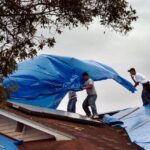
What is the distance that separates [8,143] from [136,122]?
13.7 ft

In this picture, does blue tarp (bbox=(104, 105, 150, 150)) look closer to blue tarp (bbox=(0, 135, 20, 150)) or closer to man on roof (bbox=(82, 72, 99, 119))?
man on roof (bbox=(82, 72, 99, 119))

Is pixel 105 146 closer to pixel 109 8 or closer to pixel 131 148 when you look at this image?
pixel 131 148

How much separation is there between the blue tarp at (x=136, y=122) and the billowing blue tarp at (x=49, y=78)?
131 centimetres

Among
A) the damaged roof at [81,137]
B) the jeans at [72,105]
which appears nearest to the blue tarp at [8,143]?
the damaged roof at [81,137]

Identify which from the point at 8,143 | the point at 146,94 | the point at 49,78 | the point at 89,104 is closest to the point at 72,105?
the point at 89,104

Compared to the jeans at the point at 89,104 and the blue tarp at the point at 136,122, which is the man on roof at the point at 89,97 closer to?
the jeans at the point at 89,104

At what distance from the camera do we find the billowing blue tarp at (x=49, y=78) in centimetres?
1733

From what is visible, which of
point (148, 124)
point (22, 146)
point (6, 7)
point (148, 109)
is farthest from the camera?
point (148, 109)

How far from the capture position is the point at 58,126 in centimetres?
1448

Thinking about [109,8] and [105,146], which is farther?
[105,146]

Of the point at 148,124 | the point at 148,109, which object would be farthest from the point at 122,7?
the point at 148,109

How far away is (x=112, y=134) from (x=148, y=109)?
6.76ft

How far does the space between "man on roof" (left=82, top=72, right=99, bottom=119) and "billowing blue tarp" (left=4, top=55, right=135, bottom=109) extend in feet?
0.77

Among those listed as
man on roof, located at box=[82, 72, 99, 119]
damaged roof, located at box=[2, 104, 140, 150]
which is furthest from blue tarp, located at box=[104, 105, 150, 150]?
man on roof, located at box=[82, 72, 99, 119]
